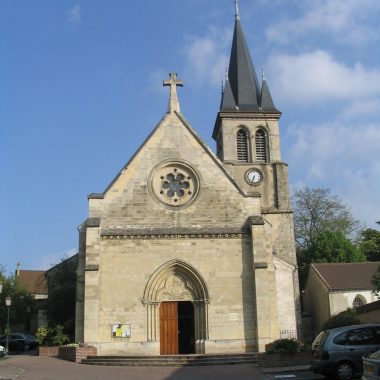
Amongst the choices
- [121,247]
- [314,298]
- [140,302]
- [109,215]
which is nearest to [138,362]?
[140,302]

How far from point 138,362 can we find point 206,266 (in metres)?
5.18

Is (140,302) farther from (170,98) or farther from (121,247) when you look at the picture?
(170,98)

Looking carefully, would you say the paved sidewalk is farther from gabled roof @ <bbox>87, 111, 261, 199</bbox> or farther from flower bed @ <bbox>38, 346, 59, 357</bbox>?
gabled roof @ <bbox>87, 111, 261, 199</bbox>

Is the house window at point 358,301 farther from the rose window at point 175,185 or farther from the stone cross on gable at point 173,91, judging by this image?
the stone cross on gable at point 173,91

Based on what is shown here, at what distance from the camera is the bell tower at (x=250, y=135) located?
37156mm

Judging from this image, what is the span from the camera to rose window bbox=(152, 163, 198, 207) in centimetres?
2406

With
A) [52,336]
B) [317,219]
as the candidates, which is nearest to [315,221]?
[317,219]

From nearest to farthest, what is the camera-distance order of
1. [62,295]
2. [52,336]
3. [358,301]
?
[52,336] → [62,295] → [358,301]

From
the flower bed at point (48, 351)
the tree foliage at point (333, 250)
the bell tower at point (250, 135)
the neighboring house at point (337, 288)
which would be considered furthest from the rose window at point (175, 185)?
the tree foliage at point (333, 250)

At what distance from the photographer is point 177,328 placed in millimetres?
23156

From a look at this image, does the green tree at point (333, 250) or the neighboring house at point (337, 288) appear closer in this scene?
the neighboring house at point (337, 288)

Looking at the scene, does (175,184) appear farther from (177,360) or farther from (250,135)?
(250,135)

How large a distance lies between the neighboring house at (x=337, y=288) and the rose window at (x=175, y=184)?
1750 cm

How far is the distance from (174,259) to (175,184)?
369cm
